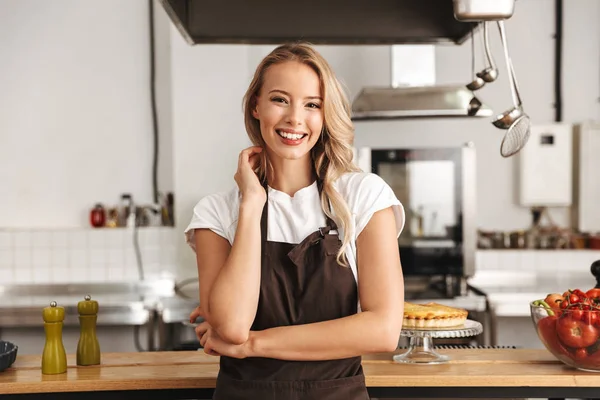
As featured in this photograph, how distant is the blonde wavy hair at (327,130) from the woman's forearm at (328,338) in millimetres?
152

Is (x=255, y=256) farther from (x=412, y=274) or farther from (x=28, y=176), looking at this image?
(x=28, y=176)

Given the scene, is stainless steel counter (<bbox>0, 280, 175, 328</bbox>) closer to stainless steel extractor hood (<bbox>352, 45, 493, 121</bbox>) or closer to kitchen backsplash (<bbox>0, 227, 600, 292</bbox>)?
kitchen backsplash (<bbox>0, 227, 600, 292</bbox>)

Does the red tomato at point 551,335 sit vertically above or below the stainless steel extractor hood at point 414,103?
below

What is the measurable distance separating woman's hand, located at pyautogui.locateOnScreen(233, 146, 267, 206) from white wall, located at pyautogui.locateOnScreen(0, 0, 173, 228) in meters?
3.17

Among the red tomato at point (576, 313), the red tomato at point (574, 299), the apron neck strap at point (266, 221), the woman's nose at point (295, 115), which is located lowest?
the red tomato at point (576, 313)

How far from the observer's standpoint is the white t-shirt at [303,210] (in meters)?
1.70

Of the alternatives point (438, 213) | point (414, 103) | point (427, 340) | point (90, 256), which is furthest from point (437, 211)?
point (90, 256)

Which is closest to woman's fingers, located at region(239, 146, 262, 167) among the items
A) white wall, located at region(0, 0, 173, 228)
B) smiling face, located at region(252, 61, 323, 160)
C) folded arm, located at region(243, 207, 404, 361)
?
smiling face, located at region(252, 61, 323, 160)

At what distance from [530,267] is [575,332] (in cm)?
295

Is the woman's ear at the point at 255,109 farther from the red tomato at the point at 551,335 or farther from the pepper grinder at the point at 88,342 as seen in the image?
the red tomato at the point at 551,335

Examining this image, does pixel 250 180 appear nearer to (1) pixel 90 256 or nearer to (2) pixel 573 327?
(2) pixel 573 327

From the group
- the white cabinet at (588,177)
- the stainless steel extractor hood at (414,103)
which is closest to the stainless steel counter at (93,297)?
the stainless steel extractor hood at (414,103)

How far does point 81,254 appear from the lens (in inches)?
188

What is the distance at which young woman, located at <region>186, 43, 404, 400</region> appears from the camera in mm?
1638
